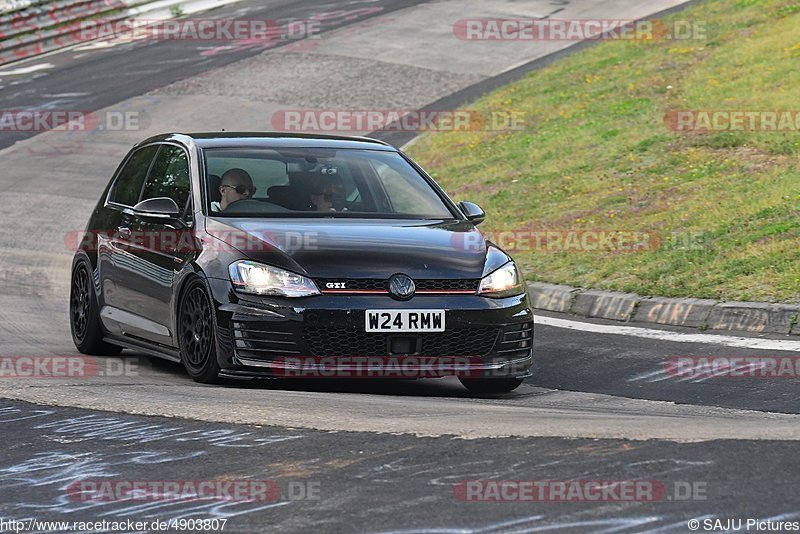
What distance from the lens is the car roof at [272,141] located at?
10070 millimetres

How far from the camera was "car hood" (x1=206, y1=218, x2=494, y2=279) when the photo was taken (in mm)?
8500

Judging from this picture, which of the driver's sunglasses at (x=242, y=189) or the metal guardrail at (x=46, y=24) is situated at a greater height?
the metal guardrail at (x=46, y=24)

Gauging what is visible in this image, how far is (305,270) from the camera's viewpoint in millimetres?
8445

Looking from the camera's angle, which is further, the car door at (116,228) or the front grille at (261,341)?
the car door at (116,228)

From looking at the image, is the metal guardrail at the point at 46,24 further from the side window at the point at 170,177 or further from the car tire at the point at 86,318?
the side window at the point at 170,177

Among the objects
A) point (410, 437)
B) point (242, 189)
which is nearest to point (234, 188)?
point (242, 189)

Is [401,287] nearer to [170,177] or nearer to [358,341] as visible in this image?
[358,341]

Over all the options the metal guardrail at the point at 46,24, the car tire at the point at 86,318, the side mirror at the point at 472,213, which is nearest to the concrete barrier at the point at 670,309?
the side mirror at the point at 472,213

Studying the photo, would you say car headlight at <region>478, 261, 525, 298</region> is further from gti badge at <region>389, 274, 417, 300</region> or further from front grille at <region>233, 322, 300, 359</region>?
front grille at <region>233, 322, 300, 359</region>

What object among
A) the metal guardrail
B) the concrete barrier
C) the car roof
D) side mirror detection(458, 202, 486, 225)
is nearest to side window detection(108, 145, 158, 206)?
the car roof

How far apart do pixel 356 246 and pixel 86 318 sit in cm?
290

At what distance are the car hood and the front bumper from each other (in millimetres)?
167

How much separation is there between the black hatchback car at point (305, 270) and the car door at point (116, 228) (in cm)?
2

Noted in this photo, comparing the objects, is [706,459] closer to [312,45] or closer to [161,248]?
[161,248]
